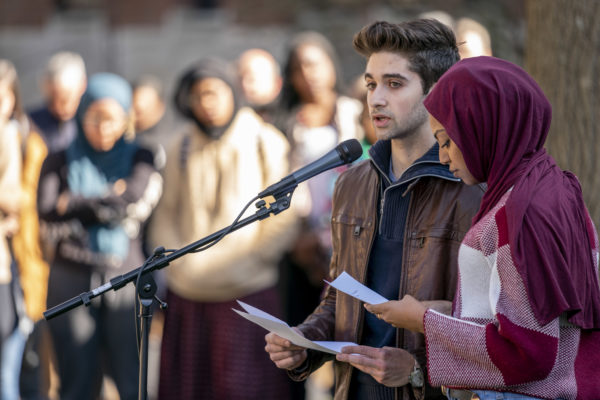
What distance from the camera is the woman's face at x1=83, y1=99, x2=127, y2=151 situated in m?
5.85

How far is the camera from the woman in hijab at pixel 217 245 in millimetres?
5461

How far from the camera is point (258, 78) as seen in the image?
23.4 feet

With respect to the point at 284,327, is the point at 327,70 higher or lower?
higher

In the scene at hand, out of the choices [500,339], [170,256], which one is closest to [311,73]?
[170,256]

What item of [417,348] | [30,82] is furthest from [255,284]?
[30,82]

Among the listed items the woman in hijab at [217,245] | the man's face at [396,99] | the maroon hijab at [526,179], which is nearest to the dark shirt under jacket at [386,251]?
the man's face at [396,99]

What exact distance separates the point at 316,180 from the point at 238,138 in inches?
23.5

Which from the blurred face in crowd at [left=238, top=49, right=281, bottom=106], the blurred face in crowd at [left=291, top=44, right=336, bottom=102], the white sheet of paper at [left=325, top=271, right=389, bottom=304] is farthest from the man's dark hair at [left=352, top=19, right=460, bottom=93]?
the blurred face in crowd at [left=238, top=49, right=281, bottom=106]

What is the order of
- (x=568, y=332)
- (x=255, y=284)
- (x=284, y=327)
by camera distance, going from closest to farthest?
(x=568, y=332) → (x=284, y=327) → (x=255, y=284)

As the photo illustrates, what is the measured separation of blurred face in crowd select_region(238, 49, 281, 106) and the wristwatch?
14.7ft

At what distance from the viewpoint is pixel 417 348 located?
9.49 feet

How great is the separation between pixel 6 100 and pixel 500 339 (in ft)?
16.8

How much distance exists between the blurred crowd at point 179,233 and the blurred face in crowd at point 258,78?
755 mm

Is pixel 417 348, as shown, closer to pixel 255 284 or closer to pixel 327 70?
pixel 255 284
